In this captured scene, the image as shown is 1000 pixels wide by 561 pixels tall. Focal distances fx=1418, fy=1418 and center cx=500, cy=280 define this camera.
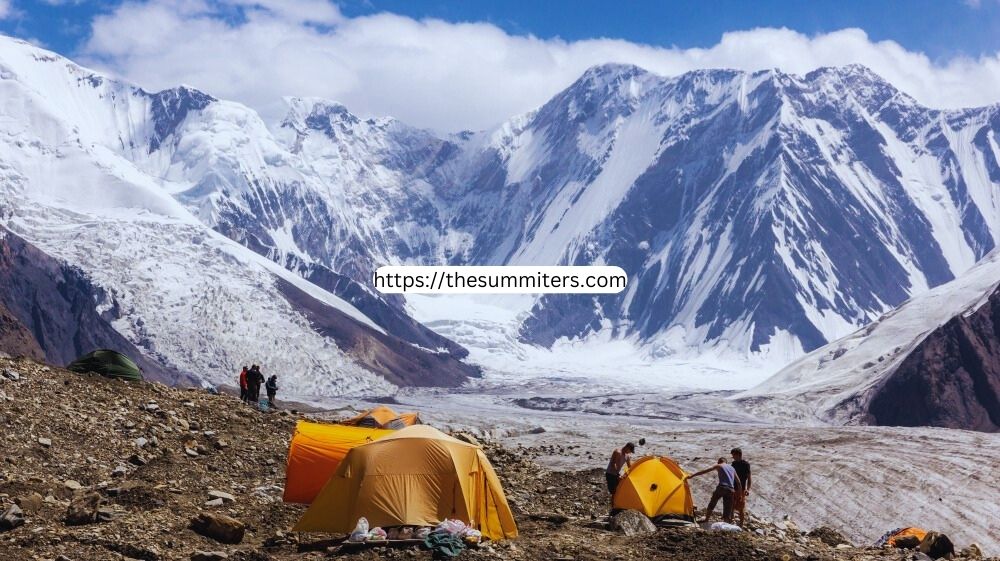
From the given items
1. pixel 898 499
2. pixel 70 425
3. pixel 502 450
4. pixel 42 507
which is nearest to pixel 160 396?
pixel 70 425

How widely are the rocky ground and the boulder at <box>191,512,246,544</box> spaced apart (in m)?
0.03

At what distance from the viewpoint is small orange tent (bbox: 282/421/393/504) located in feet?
128

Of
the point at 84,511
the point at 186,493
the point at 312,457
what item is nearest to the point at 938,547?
the point at 312,457

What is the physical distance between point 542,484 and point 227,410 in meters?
11.8

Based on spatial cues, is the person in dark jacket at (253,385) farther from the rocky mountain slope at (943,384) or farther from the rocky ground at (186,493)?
the rocky mountain slope at (943,384)

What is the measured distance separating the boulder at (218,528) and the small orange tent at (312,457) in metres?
6.64

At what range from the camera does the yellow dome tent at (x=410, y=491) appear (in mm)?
32719

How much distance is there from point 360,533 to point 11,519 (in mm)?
7568

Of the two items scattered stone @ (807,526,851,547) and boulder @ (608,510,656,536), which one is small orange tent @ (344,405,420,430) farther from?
scattered stone @ (807,526,851,547)

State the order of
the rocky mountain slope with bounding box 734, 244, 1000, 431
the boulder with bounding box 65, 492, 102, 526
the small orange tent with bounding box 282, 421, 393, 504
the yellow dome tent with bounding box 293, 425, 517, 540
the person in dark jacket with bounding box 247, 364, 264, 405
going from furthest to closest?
the rocky mountain slope with bounding box 734, 244, 1000, 431 → the person in dark jacket with bounding box 247, 364, 264, 405 → the small orange tent with bounding box 282, 421, 393, 504 → the yellow dome tent with bounding box 293, 425, 517, 540 → the boulder with bounding box 65, 492, 102, 526

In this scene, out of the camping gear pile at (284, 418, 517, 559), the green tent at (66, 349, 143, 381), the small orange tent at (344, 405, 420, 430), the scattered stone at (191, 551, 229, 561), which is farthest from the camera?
the green tent at (66, 349, 143, 381)

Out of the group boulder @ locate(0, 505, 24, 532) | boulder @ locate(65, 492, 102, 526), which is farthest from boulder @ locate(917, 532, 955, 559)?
boulder @ locate(0, 505, 24, 532)

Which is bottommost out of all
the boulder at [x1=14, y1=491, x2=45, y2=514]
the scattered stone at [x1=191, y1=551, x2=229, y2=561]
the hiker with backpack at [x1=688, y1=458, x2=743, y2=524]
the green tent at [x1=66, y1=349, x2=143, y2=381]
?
the scattered stone at [x1=191, y1=551, x2=229, y2=561]

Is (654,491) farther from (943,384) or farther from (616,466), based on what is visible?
(943,384)
